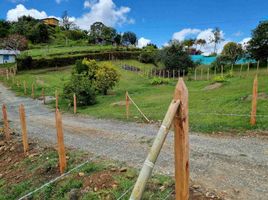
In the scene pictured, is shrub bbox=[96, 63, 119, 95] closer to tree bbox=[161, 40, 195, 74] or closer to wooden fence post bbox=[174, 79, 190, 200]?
tree bbox=[161, 40, 195, 74]

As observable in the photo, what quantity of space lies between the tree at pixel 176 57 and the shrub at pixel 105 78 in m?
16.2

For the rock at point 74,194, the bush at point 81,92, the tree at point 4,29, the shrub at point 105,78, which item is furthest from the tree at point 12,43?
the rock at point 74,194

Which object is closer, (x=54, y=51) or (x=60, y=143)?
(x=60, y=143)

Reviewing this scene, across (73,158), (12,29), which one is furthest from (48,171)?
(12,29)

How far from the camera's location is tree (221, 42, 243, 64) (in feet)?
119

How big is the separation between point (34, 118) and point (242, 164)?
10.8 metres

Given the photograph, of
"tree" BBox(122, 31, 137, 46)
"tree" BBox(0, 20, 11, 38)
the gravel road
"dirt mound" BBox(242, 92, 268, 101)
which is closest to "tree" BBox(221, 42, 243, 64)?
"dirt mound" BBox(242, 92, 268, 101)

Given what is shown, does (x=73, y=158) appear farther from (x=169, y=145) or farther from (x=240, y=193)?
(x=240, y=193)

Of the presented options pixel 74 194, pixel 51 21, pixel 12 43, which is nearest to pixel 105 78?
pixel 74 194

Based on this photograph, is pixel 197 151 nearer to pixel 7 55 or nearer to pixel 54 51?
pixel 7 55

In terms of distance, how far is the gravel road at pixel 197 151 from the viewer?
4812mm

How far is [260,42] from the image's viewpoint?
32.9 m

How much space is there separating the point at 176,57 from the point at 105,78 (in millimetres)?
17656

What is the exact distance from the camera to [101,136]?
9.26 metres
